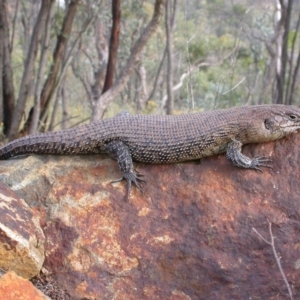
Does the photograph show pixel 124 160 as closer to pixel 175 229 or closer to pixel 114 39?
pixel 175 229

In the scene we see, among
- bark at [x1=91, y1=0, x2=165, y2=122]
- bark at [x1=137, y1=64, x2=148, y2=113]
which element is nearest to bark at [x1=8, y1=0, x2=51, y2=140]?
bark at [x1=91, y1=0, x2=165, y2=122]

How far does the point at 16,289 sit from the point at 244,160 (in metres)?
2.38

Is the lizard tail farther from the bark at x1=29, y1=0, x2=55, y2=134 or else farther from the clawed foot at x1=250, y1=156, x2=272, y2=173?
the bark at x1=29, y1=0, x2=55, y2=134

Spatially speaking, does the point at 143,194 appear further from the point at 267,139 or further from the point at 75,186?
the point at 267,139

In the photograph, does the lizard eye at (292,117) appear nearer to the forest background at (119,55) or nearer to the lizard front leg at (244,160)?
the lizard front leg at (244,160)

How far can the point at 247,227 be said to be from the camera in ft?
14.3


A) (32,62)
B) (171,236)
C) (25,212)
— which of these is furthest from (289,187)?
(32,62)

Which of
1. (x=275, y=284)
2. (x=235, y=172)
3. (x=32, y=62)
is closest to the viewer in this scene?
(x=275, y=284)

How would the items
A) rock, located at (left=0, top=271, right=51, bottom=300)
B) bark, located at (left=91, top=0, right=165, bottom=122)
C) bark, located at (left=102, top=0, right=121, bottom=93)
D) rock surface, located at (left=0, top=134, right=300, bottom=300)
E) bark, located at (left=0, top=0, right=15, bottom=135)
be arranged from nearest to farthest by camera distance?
rock, located at (left=0, top=271, right=51, bottom=300) < rock surface, located at (left=0, top=134, right=300, bottom=300) < bark, located at (left=102, top=0, right=121, bottom=93) < bark, located at (left=91, top=0, right=165, bottom=122) < bark, located at (left=0, top=0, right=15, bottom=135)

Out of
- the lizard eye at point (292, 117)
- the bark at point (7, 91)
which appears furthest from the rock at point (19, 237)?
the bark at point (7, 91)

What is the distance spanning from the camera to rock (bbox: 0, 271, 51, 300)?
3578mm

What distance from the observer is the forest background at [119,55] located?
361 inches

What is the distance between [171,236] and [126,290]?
0.63m

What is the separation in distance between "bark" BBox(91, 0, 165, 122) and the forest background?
2 cm
